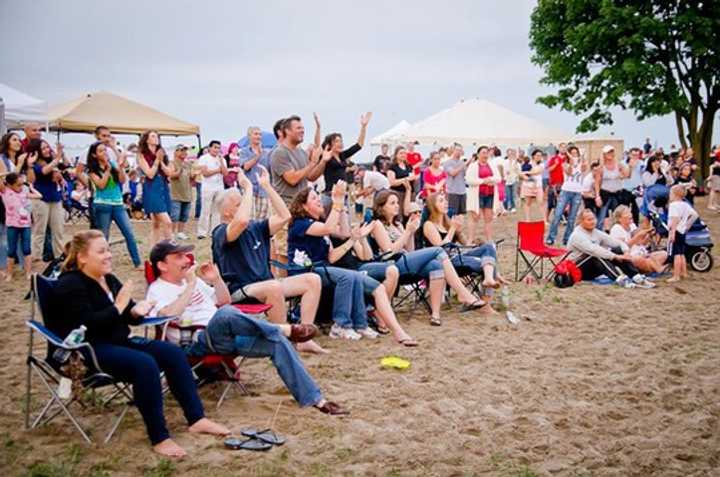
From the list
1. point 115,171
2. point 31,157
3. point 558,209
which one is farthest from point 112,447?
point 558,209

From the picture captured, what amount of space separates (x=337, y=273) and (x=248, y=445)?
2256 mm

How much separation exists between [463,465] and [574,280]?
5.16m

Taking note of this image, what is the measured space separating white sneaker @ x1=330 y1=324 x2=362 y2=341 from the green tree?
1897 cm

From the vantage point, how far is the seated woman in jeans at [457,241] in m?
6.46

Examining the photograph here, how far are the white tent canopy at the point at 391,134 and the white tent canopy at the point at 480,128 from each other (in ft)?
3.43

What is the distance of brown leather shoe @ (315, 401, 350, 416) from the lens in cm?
396

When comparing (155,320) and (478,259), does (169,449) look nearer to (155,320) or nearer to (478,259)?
(155,320)

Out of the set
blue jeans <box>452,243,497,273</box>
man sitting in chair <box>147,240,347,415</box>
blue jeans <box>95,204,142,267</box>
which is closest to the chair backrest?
blue jeans <box>452,243,497,273</box>

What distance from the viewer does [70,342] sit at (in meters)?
3.34

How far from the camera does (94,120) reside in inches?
749

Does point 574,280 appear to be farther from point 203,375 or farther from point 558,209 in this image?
point 203,375

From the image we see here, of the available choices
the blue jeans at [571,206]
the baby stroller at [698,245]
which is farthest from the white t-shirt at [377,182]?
the baby stroller at [698,245]

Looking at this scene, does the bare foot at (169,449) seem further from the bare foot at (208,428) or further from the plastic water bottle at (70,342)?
the plastic water bottle at (70,342)

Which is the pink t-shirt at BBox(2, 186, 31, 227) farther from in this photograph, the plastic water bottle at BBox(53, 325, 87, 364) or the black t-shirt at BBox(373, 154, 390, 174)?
the black t-shirt at BBox(373, 154, 390, 174)
